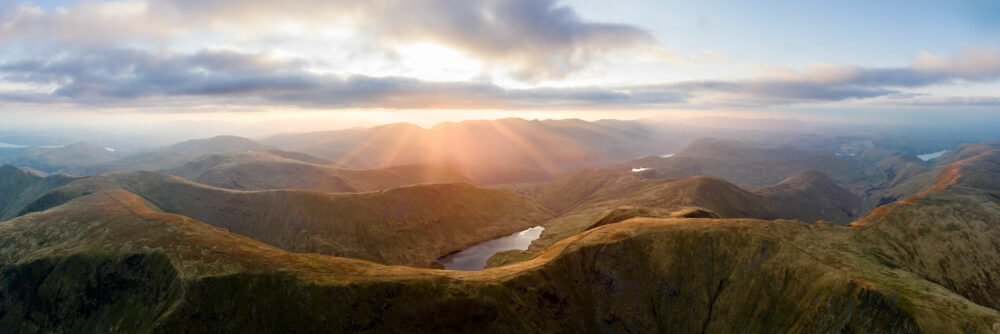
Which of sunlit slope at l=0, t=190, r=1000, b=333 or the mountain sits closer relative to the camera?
the mountain

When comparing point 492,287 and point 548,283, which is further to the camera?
point 548,283

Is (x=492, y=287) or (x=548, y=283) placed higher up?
(x=492, y=287)

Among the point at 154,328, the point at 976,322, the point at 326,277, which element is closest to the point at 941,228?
the point at 976,322

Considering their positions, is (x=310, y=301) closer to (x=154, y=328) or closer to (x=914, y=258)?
(x=154, y=328)

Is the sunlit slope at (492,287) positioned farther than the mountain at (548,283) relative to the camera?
Yes
